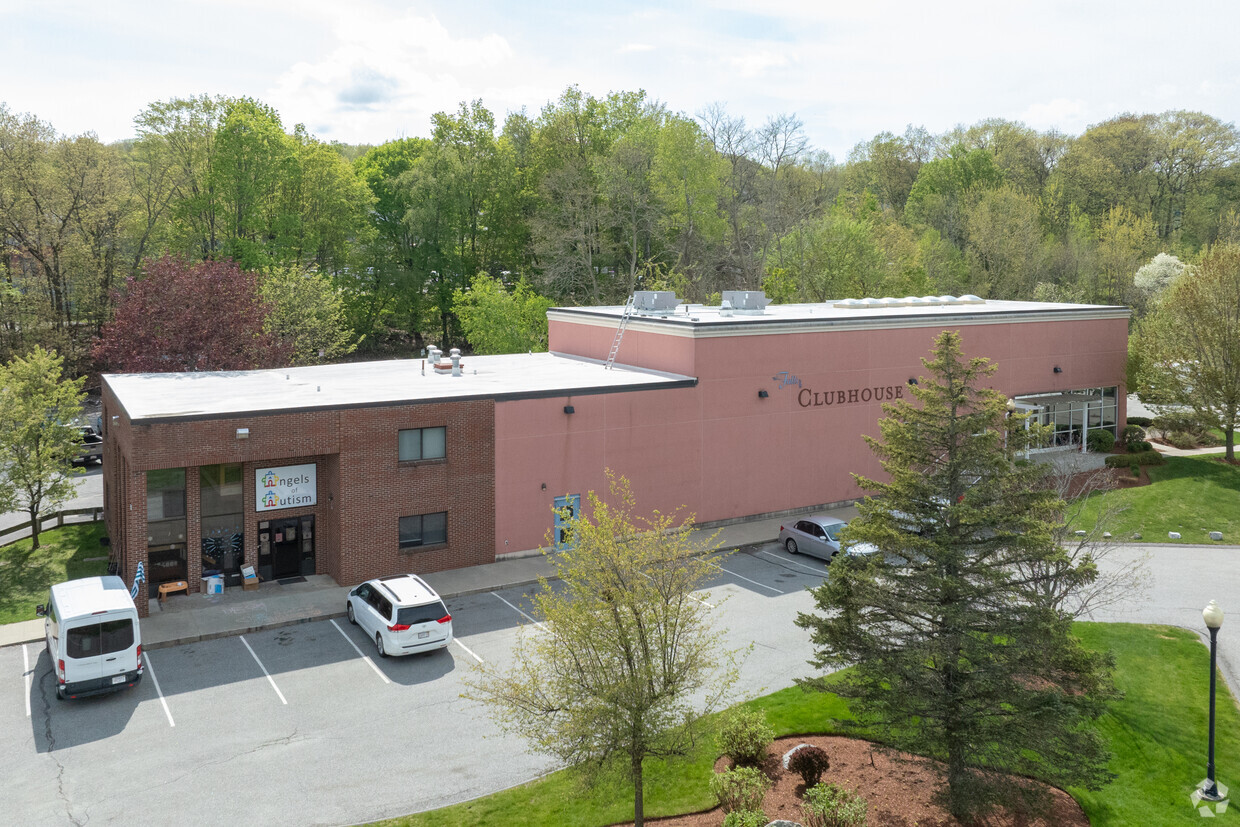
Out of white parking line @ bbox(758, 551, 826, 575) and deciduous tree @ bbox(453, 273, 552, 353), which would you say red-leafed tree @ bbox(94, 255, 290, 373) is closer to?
deciduous tree @ bbox(453, 273, 552, 353)

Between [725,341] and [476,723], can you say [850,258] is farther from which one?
[476,723]

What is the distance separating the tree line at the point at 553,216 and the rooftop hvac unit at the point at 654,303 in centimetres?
1864

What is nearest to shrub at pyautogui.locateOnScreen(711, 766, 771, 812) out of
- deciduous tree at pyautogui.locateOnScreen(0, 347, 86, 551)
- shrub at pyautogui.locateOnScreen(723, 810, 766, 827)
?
shrub at pyautogui.locateOnScreen(723, 810, 766, 827)

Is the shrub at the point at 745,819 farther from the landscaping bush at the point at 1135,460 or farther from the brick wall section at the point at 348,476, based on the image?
the landscaping bush at the point at 1135,460

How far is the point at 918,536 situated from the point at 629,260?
5279cm

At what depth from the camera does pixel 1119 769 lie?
16469mm

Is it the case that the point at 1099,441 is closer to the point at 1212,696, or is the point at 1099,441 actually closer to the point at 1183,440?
the point at 1183,440

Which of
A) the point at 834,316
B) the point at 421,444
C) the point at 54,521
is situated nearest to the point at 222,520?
the point at 421,444

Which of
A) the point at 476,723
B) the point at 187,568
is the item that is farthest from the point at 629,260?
the point at 476,723

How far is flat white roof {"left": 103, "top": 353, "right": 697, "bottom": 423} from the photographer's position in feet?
84.4

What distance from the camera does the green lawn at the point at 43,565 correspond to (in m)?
25.7

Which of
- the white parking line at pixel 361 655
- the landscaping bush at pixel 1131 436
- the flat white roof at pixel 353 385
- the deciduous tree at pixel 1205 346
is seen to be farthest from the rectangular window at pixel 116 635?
the deciduous tree at pixel 1205 346

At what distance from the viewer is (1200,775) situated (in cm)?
1636

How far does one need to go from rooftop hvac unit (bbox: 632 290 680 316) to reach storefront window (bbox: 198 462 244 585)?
1766 cm
